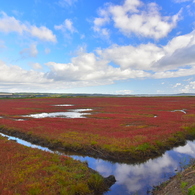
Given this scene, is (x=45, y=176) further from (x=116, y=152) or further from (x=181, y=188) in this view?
(x=181, y=188)

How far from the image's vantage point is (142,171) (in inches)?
554

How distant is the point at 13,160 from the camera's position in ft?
46.4

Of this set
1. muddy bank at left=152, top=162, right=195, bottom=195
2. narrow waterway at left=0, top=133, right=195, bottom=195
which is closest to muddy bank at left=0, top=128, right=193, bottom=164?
narrow waterway at left=0, top=133, right=195, bottom=195

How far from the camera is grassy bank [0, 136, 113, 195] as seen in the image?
9727 millimetres

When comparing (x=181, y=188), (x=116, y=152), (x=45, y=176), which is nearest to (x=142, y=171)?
(x=116, y=152)

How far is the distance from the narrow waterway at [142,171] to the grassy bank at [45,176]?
1.70 meters

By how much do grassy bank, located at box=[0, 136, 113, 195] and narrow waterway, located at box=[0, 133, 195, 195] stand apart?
1.70 metres

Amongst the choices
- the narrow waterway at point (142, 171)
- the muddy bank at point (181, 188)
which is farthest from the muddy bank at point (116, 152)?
the muddy bank at point (181, 188)

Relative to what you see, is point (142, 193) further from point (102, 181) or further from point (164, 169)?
point (164, 169)

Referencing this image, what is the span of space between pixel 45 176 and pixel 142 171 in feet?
27.1

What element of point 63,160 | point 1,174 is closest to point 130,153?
point 63,160

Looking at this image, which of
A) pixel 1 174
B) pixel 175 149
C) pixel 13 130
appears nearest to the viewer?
pixel 1 174

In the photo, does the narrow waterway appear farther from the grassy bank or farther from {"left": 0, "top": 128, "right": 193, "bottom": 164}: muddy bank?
the grassy bank

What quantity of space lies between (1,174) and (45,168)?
119 inches
